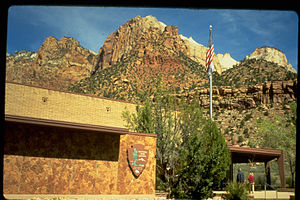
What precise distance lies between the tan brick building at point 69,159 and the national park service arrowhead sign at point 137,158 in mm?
217

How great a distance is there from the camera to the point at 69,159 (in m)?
14.3

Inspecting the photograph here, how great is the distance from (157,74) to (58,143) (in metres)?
62.4

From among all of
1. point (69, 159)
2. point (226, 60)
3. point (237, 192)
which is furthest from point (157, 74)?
point (226, 60)

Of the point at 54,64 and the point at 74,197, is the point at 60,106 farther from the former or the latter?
the point at 54,64

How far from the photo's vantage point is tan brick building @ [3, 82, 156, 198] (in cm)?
1298

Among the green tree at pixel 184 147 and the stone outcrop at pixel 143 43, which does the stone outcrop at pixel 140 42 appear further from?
the green tree at pixel 184 147

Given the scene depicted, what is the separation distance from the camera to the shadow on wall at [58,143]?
43.1 feet

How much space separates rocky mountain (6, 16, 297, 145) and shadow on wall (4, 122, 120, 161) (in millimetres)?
5169

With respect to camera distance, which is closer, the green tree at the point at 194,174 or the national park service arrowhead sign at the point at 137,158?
the green tree at the point at 194,174

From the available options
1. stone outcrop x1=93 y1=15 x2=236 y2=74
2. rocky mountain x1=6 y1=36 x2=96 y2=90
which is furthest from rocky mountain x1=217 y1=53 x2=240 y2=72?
rocky mountain x1=6 y1=36 x2=96 y2=90

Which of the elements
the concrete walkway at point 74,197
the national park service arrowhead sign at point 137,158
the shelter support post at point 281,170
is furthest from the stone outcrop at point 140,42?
the concrete walkway at point 74,197

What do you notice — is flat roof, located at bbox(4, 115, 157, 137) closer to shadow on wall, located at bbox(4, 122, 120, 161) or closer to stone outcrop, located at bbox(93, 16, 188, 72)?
shadow on wall, located at bbox(4, 122, 120, 161)

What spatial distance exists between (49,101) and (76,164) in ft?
31.8

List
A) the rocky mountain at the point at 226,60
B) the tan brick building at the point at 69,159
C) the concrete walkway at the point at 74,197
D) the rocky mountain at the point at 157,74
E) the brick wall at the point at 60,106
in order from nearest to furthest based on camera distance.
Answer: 1. the concrete walkway at the point at 74,197
2. the tan brick building at the point at 69,159
3. the brick wall at the point at 60,106
4. the rocky mountain at the point at 157,74
5. the rocky mountain at the point at 226,60
